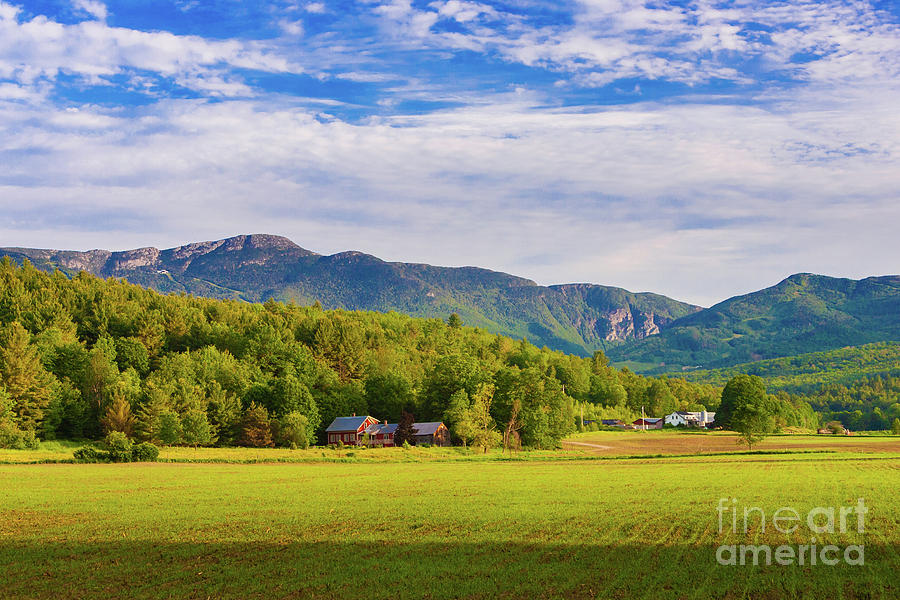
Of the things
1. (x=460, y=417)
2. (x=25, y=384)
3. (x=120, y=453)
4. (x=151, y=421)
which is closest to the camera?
(x=120, y=453)

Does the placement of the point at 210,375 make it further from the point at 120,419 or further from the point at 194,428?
the point at 120,419

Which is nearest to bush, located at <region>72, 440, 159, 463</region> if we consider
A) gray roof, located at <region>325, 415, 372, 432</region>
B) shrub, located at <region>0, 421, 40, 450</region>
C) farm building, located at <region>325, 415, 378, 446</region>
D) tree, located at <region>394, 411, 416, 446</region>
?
shrub, located at <region>0, 421, 40, 450</region>

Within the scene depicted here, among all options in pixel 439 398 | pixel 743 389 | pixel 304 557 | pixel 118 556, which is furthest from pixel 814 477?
pixel 743 389

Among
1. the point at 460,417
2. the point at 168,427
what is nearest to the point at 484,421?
the point at 460,417

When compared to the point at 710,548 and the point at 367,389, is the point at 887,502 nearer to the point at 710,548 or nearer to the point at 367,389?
the point at 710,548

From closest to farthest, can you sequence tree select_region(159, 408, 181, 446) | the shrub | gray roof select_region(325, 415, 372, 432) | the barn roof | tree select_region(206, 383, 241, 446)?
1. the shrub
2. tree select_region(159, 408, 181, 446)
3. tree select_region(206, 383, 241, 446)
4. the barn roof
5. gray roof select_region(325, 415, 372, 432)

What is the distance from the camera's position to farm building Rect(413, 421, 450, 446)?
10403cm

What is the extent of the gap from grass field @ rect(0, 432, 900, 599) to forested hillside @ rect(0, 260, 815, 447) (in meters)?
48.4

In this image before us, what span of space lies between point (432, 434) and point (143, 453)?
41733 millimetres

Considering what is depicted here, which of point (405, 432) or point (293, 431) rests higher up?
point (293, 431)

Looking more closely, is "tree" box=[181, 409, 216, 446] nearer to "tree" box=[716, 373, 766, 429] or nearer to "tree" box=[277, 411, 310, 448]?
"tree" box=[277, 411, 310, 448]

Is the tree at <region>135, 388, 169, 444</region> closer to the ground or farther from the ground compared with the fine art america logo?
closer to the ground

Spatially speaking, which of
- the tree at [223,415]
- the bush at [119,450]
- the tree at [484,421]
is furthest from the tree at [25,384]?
the tree at [484,421]

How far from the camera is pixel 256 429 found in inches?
3755
